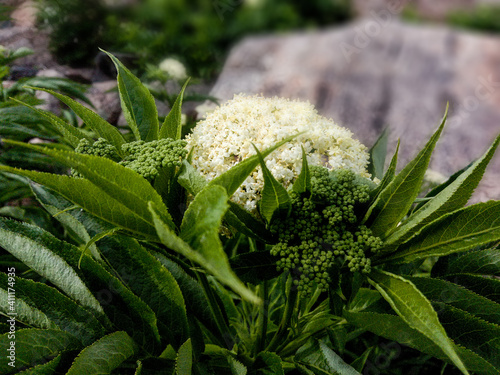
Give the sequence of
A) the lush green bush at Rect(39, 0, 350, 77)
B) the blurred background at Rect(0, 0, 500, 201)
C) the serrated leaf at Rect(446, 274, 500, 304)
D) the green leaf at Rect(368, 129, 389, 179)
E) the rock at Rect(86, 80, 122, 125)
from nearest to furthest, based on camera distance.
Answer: the serrated leaf at Rect(446, 274, 500, 304), the green leaf at Rect(368, 129, 389, 179), the rock at Rect(86, 80, 122, 125), the blurred background at Rect(0, 0, 500, 201), the lush green bush at Rect(39, 0, 350, 77)

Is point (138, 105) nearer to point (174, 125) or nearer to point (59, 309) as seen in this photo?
point (174, 125)

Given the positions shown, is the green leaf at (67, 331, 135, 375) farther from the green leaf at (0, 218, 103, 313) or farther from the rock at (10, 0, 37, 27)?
the rock at (10, 0, 37, 27)

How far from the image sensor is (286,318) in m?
0.65

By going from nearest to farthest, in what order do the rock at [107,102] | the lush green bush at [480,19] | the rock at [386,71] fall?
the rock at [107,102], the rock at [386,71], the lush green bush at [480,19]

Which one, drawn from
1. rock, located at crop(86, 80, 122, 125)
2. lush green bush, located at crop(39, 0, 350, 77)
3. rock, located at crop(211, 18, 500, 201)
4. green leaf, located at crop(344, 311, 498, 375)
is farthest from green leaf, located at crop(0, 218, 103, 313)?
rock, located at crop(211, 18, 500, 201)

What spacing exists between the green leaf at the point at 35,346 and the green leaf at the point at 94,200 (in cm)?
21

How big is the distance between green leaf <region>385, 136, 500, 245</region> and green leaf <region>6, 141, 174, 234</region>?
0.30 m

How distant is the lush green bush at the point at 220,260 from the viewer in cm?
46

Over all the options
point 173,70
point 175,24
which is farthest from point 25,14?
point 175,24

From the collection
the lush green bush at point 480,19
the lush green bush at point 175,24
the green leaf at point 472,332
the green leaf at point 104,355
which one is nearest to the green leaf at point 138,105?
the green leaf at point 104,355

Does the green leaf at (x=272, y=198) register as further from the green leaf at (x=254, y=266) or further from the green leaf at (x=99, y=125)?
the green leaf at (x=99, y=125)

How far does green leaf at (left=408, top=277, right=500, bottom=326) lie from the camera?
550 mm

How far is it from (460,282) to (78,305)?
1.94ft

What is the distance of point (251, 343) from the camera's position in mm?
733
